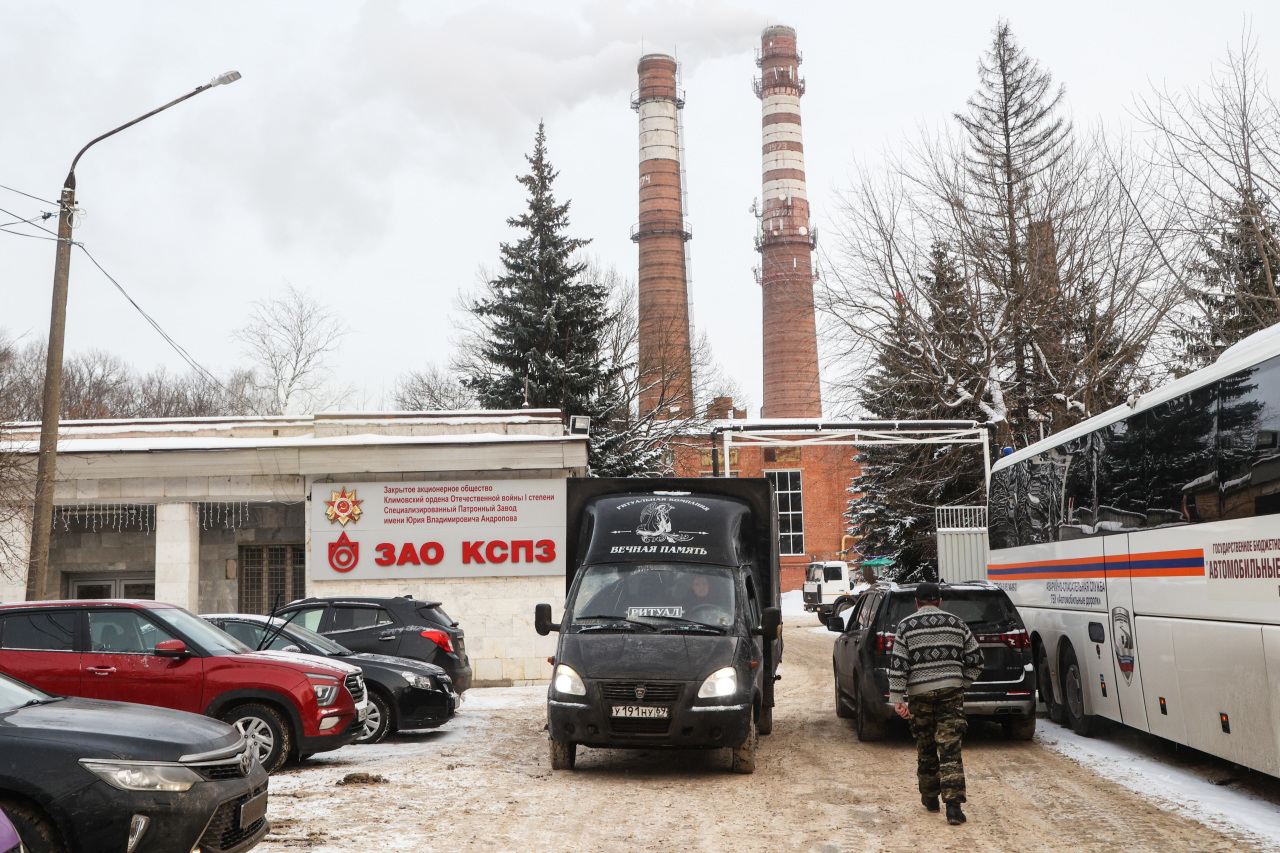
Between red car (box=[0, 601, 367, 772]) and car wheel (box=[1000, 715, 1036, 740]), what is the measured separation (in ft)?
23.5

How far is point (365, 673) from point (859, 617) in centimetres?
609

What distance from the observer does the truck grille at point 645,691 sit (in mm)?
10180

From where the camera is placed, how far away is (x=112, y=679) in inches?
405

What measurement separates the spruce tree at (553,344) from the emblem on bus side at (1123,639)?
23642mm

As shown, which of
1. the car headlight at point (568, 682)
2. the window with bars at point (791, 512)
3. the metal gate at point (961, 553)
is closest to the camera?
the car headlight at point (568, 682)

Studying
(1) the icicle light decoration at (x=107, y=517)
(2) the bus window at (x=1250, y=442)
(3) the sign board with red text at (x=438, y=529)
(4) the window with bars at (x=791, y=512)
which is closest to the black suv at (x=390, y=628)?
(3) the sign board with red text at (x=438, y=529)

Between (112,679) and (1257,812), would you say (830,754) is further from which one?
(112,679)

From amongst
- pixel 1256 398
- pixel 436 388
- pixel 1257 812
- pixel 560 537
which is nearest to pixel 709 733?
pixel 1257 812

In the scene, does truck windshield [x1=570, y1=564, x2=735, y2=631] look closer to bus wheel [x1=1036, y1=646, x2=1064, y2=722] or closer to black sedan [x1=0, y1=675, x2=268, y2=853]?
bus wheel [x1=1036, y1=646, x2=1064, y2=722]

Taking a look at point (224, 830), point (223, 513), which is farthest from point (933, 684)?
point (223, 513)

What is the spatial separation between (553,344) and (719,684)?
26151mm

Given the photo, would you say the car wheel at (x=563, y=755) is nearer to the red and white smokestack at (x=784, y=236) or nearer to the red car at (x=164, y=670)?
the red car at (x=164, y=670)

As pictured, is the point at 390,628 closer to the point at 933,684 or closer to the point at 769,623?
the point at 769,623

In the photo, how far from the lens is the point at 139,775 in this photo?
19.6 feet
